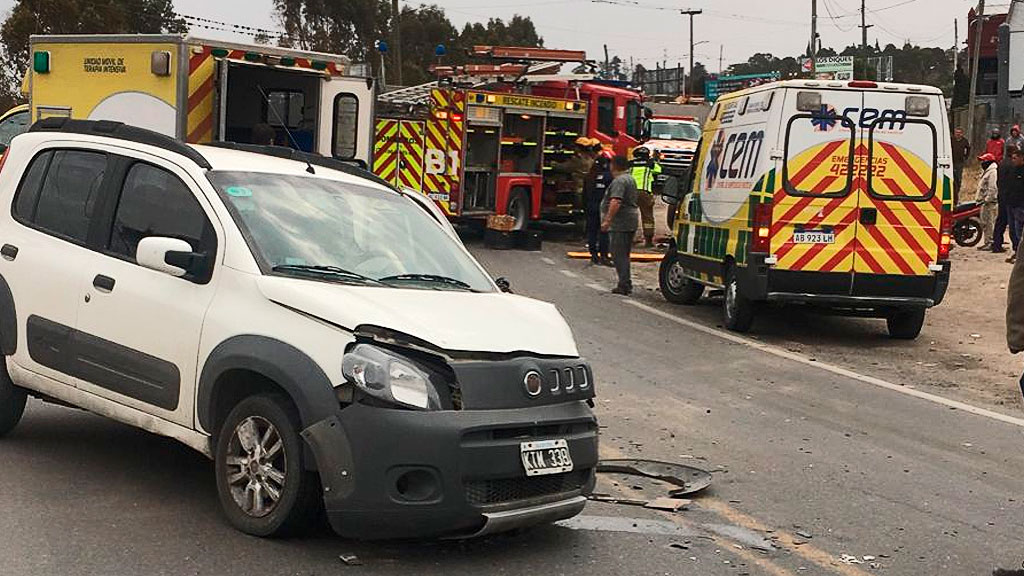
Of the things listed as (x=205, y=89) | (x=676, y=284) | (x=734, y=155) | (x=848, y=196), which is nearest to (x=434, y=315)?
(x=205, y=89)

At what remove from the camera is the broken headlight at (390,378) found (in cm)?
546

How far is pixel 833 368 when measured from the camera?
40.5ft

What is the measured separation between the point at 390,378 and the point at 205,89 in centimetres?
811

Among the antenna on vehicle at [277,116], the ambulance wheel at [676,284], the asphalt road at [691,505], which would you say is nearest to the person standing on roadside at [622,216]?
the ambulance wheel at [676,284]

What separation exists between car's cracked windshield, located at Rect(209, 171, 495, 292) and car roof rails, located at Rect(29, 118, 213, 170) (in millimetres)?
260

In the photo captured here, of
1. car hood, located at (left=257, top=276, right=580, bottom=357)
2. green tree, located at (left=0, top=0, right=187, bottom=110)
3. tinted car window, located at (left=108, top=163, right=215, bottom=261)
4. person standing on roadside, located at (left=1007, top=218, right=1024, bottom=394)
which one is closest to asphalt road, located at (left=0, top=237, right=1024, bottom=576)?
car hood, located at (left=257, top=276, right=580, bottom=357)

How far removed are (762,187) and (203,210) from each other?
7.97 m

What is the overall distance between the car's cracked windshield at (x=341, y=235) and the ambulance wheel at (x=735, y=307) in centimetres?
735

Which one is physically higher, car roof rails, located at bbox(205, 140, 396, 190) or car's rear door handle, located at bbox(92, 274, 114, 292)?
car roof rails, located at bbox(205, 140, 396, 190)

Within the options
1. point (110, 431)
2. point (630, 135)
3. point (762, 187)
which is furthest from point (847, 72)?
point (110, 431)

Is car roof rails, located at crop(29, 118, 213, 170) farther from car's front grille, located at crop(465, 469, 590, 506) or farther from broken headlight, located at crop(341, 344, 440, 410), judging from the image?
car's front grille, located at crop(465, 469, 590, 506)

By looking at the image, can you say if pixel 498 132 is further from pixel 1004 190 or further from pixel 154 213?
pixel 154 213

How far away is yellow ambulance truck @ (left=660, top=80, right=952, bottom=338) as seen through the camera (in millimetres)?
13305

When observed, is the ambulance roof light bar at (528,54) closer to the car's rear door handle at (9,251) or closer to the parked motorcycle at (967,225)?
the parked motorcycle at (967,225)
